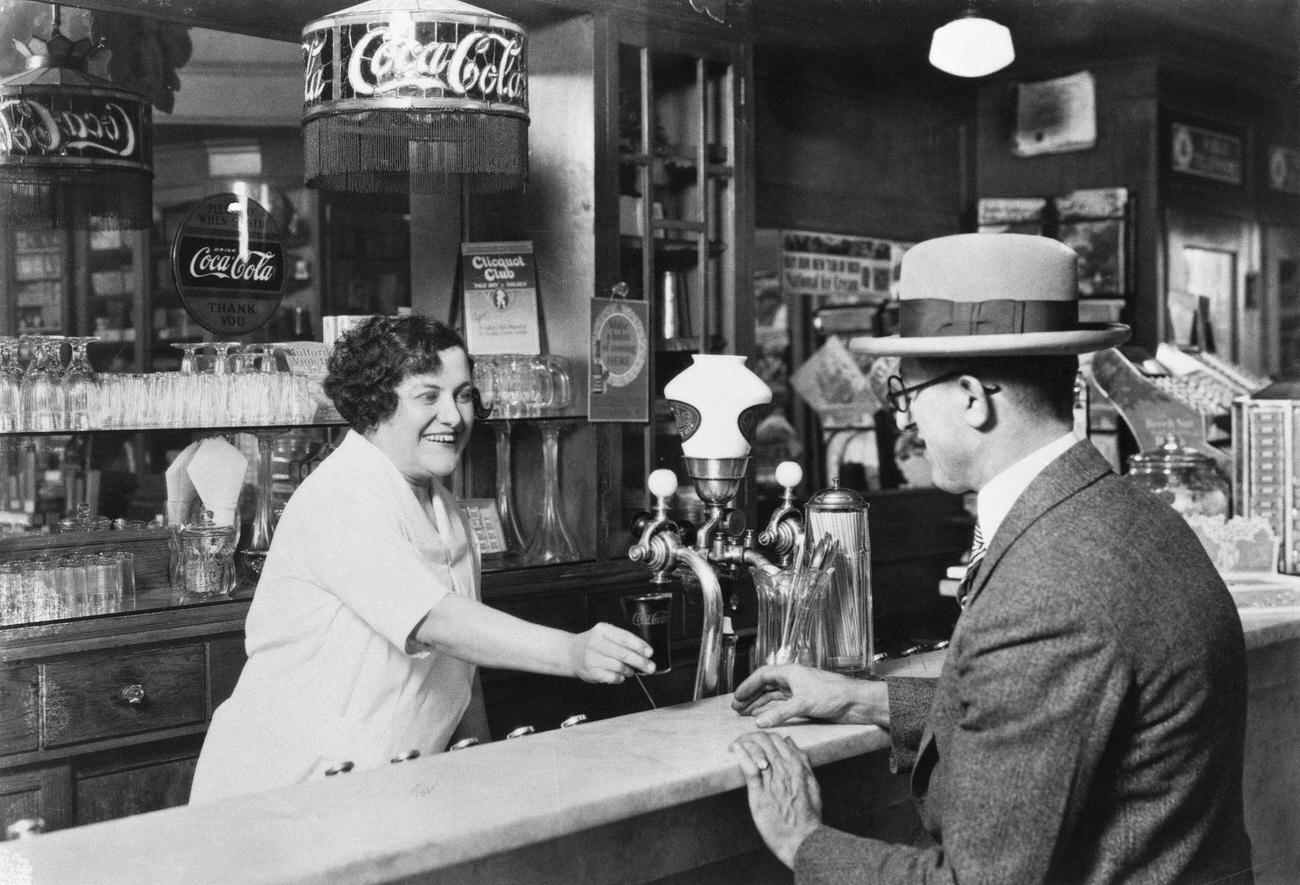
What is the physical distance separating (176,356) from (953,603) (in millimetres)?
3723

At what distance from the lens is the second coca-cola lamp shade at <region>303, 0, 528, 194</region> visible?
2.95m

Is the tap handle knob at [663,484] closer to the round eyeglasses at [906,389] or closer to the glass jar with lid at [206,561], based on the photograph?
the round eyeglasses at [906,389]

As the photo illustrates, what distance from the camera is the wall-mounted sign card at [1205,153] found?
22.7ft

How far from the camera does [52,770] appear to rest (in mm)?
3227

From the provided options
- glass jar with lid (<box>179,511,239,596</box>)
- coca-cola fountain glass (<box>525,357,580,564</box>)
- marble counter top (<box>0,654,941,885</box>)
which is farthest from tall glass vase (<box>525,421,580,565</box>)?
marble counter top (<box>0,654,941,885</box>)

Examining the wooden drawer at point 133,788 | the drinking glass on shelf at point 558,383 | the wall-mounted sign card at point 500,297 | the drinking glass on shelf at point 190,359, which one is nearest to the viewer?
the wooden drawer at point 133,788

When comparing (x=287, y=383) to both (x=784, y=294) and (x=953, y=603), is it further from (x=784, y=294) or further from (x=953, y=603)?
(x=953, y=603)

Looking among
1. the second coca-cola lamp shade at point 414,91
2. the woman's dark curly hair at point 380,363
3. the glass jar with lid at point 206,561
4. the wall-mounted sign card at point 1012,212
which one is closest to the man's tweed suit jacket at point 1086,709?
the woman's dark curly hair at point 380,363

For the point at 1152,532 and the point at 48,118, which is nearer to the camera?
the point at 1152,532

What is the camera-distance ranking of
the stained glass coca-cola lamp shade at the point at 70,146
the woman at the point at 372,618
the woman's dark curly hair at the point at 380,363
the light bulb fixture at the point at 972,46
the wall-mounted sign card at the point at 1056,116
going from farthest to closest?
the wall-mounted sign card at the point at 1056,116 → the light bulb fixture at the point at 972,46 → the stained glass coca-cola lamp shade at the point at 70,146 → the woman's dark curly hair at the point at 380,363 → the woman at the point at 372,618

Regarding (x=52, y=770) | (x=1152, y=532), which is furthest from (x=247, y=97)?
(x=1152, y=532)

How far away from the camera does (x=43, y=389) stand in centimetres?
339

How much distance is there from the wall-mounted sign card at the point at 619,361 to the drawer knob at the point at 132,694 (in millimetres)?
1587

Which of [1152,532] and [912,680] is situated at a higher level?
[1152,532]
